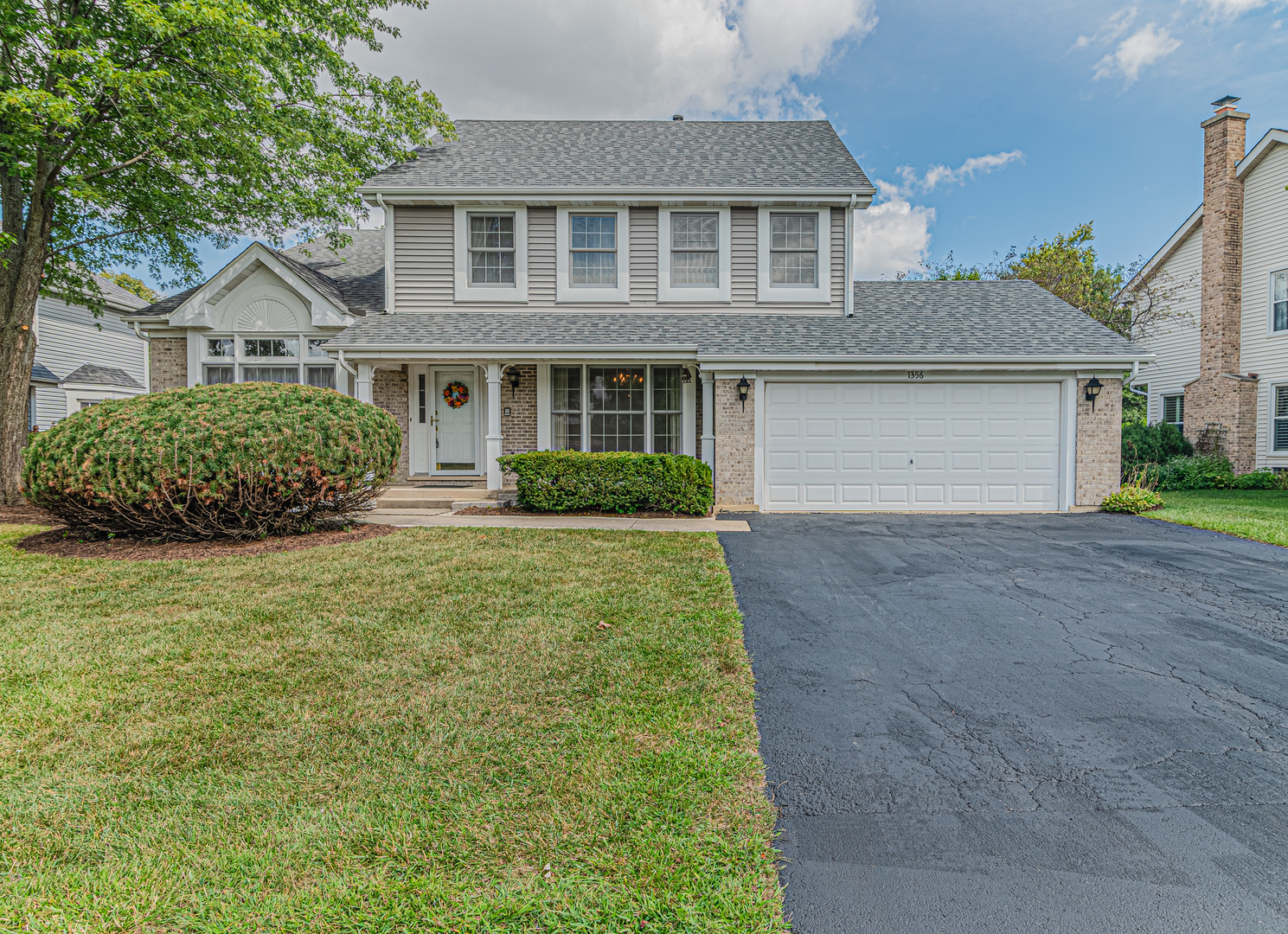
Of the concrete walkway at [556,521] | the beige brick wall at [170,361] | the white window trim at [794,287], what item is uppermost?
the white window trim at [794,287]

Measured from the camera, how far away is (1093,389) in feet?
34.9

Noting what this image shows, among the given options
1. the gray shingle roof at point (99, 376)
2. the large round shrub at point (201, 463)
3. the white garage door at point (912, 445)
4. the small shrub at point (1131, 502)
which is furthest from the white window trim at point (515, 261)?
the gray shingle roof at point (99, 376)

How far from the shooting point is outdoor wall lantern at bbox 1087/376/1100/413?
10.6m

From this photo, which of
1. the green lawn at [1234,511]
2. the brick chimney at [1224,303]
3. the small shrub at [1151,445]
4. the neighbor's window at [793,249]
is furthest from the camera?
the brick chimney at [1224,303]

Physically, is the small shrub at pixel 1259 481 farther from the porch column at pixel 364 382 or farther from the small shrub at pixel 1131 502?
the porch column at pixel 364 382

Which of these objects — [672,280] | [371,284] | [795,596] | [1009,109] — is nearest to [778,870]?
[795,596]

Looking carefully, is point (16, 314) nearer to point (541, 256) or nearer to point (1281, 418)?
point (541, 256)

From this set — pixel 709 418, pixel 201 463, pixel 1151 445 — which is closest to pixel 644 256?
pixel 709 418

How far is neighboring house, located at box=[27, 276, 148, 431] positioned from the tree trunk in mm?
9063

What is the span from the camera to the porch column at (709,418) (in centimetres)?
1098

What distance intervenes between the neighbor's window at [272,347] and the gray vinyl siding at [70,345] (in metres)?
9.80

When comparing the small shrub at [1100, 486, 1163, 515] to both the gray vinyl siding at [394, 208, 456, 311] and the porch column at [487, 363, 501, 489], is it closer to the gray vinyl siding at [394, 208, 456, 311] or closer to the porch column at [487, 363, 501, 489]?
the porch column at [487, 363, 501, 489]

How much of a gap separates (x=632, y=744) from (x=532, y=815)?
0.68 m

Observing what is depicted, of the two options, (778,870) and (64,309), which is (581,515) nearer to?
(778,870)
